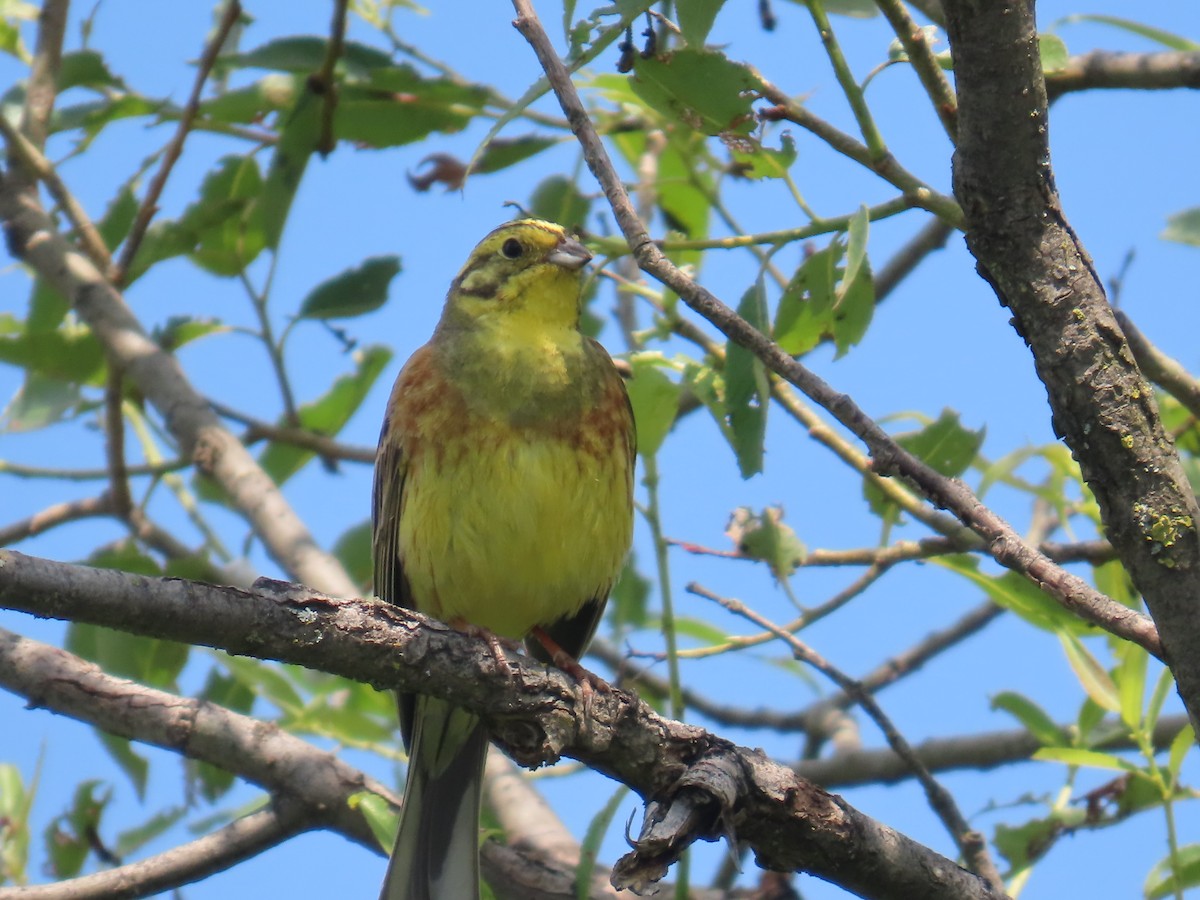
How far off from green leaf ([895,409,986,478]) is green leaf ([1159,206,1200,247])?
3.16ft

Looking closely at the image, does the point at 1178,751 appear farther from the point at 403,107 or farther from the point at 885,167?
the point at 403,107

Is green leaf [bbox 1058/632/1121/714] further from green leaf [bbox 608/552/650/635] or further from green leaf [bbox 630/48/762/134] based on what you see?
green leaf [bbox 608/552/650/635]

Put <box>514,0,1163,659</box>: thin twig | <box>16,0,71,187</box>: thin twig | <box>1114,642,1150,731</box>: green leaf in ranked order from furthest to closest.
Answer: <box>16,0,71,187</box>: thin twig → <box>1114,642,1150,731</box>: green leaf → <box>514,0,1163,659</box>: thin twig

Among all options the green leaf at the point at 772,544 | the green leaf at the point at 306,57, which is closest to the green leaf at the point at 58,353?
the green leaf at the point at 306,57

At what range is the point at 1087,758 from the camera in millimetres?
3494

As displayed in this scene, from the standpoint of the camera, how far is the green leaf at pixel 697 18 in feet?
9.56

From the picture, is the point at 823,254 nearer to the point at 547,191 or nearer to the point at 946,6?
the point at 946,6

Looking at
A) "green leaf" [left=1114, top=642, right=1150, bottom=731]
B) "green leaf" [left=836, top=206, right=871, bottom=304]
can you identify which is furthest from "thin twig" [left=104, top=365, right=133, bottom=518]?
"green leaf" [left=1114, top=642, right=1150, bottom=731]

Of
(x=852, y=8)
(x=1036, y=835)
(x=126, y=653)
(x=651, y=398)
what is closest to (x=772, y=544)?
(x=651, y=398)

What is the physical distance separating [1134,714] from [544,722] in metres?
1.50

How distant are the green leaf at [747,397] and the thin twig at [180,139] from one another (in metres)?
2.10

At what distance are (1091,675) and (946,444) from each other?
67 cm

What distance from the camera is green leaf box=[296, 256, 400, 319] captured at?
5.07m

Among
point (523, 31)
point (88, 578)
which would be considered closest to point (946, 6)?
point (523, 31)
